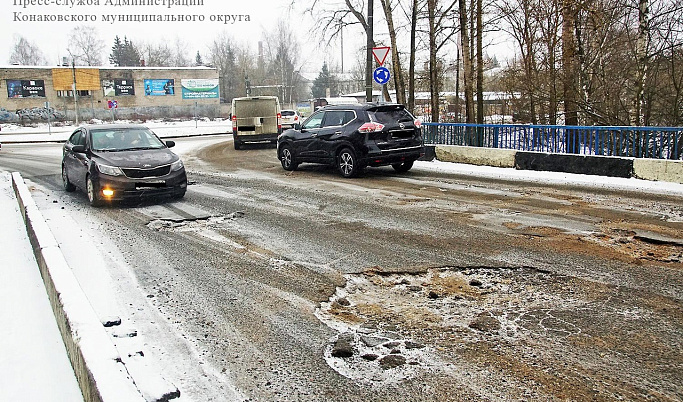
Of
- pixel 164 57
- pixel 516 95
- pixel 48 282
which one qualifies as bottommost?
pixel 48 282

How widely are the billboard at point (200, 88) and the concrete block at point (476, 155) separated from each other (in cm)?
5699

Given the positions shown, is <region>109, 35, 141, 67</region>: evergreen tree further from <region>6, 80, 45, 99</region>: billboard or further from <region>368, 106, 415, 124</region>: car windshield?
<region>368, 106, 415, 124</region>: car windshield

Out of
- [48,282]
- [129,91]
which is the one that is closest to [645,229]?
[48,282]

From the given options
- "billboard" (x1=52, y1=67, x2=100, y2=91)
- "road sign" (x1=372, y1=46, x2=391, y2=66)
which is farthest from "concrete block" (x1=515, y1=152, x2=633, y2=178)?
"billboard" (x1=52, y1=67, x2=100, y2=91)

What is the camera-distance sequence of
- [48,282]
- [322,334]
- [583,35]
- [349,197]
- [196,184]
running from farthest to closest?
[583,35], [196,184], [349,197], [48,282], [322,334]

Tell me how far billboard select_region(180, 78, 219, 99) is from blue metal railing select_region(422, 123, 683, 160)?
5652cm

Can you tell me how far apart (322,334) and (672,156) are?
10133 millimetres

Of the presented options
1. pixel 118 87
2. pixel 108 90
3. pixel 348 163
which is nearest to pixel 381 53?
pixel 348 163

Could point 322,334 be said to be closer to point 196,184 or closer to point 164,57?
point 196,184

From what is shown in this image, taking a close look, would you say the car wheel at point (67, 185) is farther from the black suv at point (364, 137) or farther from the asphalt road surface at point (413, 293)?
the black suv at point (364, 137)

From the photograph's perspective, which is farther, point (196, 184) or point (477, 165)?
point (477, 165)

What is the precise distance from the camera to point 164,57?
108m

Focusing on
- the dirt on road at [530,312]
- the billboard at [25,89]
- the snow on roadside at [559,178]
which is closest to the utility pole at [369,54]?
the snow on roadside at [559,178]

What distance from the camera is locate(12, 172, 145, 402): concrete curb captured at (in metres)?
2.76
